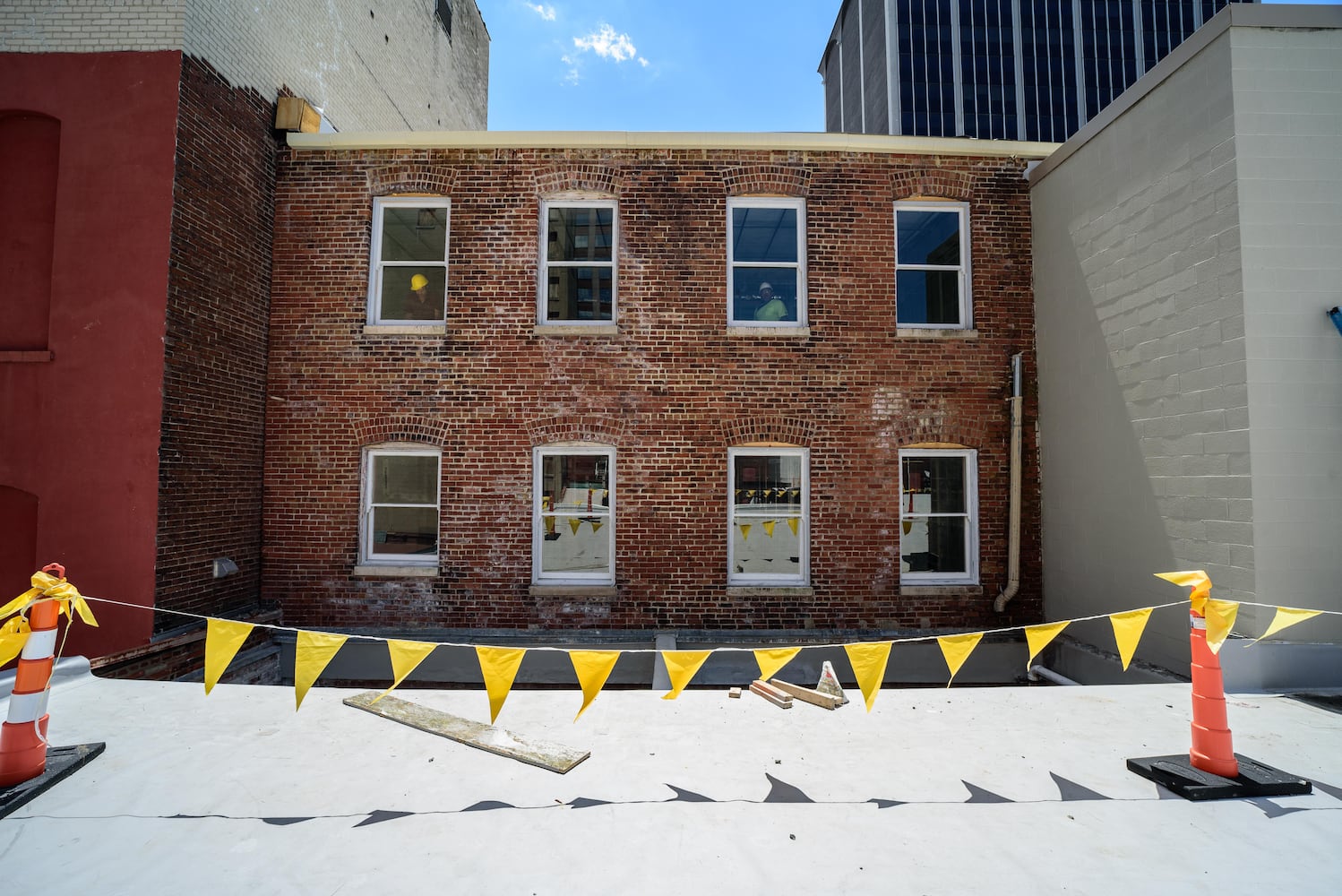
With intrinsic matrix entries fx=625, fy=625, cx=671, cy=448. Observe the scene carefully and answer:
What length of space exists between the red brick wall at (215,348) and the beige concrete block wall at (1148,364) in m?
11.0

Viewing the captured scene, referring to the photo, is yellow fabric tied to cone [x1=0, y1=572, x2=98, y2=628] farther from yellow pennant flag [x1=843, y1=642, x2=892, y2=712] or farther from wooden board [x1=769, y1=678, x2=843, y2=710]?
wooden board [x1=769, y1=678, x2=843, y2=710]

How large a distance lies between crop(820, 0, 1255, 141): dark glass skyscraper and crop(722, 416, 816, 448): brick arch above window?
6452 cm

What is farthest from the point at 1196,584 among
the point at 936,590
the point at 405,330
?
the point at 405,330

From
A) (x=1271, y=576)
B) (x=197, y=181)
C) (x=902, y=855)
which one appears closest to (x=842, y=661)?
(x=1271, y=576)

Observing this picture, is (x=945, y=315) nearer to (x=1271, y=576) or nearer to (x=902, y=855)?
(x=1271, y=576)

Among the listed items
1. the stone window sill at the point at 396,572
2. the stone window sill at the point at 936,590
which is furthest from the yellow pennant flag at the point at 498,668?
the stone window sill at the point at 936,590

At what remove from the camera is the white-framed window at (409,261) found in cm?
903

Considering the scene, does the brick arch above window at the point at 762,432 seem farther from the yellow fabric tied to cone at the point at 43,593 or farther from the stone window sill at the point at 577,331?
the yellow fabric tied to cone at the point at 43,593

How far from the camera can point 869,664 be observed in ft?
15.4

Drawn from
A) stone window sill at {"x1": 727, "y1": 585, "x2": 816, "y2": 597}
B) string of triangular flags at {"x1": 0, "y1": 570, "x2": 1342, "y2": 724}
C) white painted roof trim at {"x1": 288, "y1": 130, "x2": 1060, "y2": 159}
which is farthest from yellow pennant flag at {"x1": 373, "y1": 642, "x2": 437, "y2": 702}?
white painted roof trim at {"x1": 288, "y1": 130, "x2": 1060, "y2": 159}

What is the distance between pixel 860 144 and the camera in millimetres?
8938

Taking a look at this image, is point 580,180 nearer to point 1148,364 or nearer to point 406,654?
point 406,654

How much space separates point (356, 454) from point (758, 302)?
6.12 meters

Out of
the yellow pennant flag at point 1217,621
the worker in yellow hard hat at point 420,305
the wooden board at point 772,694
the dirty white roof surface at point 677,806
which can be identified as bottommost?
the dirty white roof surface at point 677,806
